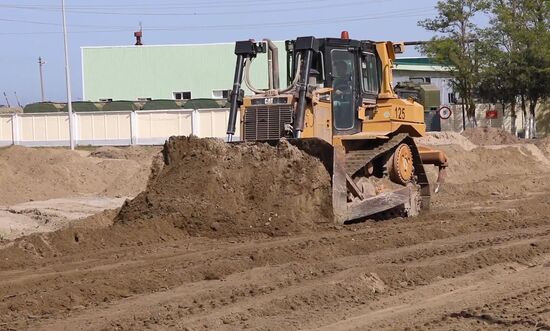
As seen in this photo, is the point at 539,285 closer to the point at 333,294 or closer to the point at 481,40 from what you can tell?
the point at 333,294

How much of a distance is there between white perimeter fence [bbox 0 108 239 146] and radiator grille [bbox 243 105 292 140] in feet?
83.9

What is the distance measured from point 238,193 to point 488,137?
22608 millimetres

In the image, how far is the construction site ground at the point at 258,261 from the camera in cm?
753

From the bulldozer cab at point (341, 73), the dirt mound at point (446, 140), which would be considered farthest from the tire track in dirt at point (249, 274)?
the dirt mound at point (446, 140)

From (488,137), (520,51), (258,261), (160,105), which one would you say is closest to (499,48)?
(520,51)

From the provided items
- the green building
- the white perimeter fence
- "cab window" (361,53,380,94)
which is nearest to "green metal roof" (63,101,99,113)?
the white perimeter fence

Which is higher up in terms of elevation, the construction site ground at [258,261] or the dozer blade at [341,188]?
the dozer blade at [341,188]

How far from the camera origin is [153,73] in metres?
54.7

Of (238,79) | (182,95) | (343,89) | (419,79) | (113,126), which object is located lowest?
(113,126)

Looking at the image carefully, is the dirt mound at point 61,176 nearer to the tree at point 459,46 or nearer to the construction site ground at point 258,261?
the construction site ground at point 258,261

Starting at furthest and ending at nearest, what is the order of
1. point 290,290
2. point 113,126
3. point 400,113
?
point 113,126
point 400,113
point 290,290

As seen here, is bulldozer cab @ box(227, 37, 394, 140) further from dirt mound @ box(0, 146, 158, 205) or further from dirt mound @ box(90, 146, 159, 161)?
dirt mound @ box(90, 146, 159, 161)

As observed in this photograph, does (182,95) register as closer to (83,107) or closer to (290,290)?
(83,107)

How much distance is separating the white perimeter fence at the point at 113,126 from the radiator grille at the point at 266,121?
25587 millimetres
